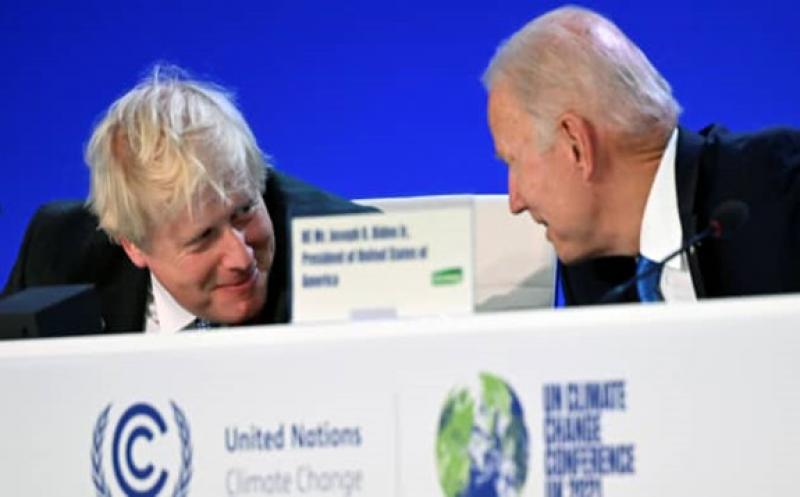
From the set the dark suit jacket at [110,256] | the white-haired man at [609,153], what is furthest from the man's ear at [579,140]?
the dark suit jacket at [110,256]

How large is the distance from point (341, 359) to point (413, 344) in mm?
74

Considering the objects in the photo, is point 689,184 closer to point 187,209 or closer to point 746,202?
point 746,202

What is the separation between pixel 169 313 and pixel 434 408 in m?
1.22

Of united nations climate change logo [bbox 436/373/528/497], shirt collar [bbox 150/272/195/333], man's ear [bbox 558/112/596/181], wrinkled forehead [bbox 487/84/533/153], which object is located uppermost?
wrinkled forehead [bbox 487/84/533/153]

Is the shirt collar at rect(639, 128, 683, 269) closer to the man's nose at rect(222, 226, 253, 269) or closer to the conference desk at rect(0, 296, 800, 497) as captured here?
the man's nose at rect(222, 226, 253, 269)

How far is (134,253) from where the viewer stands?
255 cm

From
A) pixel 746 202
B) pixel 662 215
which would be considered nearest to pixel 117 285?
pixel 662 215

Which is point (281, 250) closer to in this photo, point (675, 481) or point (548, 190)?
point (548, 190)

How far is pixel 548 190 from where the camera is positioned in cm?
242

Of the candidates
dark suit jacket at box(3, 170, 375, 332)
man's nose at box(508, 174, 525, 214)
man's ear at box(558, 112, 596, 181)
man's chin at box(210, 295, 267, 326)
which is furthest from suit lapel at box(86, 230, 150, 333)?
man's ear at box(558, 112, 596, 181)

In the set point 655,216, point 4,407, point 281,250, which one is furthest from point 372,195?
point 4,407

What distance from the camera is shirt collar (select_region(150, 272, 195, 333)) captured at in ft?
8.37

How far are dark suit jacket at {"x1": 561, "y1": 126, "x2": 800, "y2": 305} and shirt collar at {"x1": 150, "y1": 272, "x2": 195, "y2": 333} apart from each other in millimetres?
758

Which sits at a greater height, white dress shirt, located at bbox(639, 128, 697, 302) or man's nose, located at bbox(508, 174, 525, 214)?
man's nose, located at bbox(508, 174, 525, 214)
